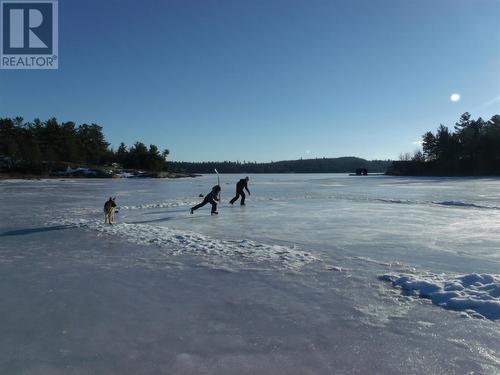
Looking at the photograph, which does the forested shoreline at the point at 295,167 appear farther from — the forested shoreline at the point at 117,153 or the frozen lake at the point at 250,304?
the frozen lake at the point at 250,304

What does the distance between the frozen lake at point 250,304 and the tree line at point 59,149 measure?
74.3 meters

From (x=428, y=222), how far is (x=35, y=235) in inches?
407

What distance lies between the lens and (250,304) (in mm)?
4258

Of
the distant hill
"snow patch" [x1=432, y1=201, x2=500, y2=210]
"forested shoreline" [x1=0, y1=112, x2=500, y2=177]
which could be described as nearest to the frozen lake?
"snow patch" [x1=432, y1=201, x2=500, y2=210]

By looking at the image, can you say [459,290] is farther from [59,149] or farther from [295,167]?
[295,167]

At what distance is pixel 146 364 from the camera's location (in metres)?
2.93

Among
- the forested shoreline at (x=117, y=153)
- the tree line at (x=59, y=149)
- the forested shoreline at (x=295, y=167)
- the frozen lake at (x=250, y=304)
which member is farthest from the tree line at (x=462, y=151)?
the forested shoreline at (x=295, y=167)

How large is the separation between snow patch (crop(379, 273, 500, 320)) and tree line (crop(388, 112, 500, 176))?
258 ft

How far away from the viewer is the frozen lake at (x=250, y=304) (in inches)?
118

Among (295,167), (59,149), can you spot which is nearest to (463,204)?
(59,149)

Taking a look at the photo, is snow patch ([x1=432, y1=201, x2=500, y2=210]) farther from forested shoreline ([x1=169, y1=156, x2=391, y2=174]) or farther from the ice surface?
forested shoreline ([x1=169, y1=156, x2=391, y2=174])

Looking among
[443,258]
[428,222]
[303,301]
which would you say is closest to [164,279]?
[303,301]

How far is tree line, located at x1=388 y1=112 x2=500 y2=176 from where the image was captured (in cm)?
7181

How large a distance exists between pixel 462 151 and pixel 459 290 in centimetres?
8384
